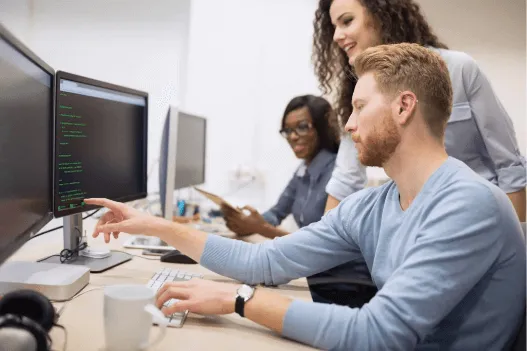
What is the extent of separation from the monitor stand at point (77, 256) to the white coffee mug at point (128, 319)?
574 mm

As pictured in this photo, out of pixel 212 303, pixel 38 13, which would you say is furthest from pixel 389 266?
pixel 38 13

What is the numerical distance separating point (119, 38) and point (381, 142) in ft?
8.59

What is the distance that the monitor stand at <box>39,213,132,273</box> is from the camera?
1262 millimetres

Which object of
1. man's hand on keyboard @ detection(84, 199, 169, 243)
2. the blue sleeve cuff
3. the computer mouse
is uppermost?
man's hand on keyboard @ detection(84, 199, 169, 243)

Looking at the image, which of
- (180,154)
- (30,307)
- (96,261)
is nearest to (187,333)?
(30,307)

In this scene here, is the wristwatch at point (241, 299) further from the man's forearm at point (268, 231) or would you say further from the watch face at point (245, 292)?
the man's forearm at point (268, 231)

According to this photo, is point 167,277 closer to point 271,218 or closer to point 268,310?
point 268,310

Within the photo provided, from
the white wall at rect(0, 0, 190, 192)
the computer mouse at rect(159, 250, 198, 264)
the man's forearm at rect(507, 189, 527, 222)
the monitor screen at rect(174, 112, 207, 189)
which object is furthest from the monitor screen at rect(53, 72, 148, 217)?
the white wall at rect(0, 0, 190, 192)

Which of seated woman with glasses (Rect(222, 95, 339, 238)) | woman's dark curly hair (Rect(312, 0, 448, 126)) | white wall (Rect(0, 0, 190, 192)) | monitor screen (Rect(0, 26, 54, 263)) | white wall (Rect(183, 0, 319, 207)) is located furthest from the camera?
white wall (Rect(0, 0, 190, 192))

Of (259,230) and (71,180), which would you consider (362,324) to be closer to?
(71,180)

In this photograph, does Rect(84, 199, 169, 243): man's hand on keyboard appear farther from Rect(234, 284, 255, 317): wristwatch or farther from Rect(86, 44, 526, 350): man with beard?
Rect(234, 284, 255, 317): wristwatch

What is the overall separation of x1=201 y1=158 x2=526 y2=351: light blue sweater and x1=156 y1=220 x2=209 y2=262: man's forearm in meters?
0.39

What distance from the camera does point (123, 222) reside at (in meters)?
1.15

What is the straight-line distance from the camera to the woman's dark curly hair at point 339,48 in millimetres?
1605
